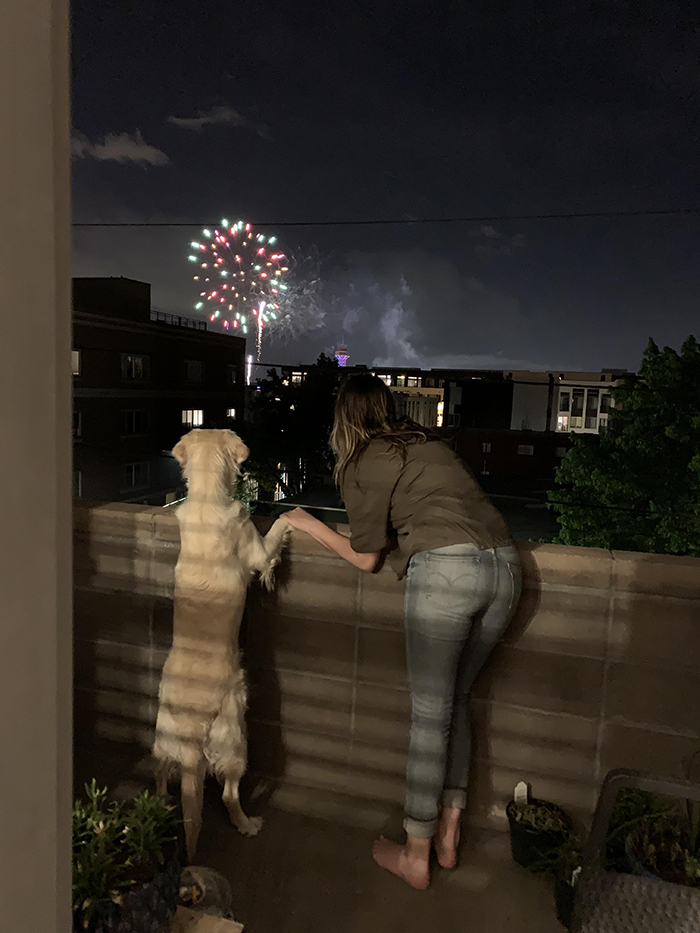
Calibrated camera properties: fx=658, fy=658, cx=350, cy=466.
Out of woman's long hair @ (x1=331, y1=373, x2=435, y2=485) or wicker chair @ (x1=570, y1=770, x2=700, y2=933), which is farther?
woman's long hair @ (x1=331, y1=373, x2=435, y2=485)

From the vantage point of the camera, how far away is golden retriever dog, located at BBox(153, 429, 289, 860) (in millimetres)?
1931

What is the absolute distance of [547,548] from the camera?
2.00 metres

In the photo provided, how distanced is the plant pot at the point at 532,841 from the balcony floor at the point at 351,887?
46 mm

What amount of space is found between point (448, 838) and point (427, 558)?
87 cm

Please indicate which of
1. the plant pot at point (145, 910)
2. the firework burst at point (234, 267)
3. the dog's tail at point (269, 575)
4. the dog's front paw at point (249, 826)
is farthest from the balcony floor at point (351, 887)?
the firework burst at point (234, 267)

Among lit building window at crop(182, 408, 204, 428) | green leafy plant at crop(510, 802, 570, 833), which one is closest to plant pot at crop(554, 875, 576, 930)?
green leafy plant at crop(510, 802, 570, 833)

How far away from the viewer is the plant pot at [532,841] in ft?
6.19

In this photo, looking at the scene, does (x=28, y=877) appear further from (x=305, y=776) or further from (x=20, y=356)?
(x=305, y=776)

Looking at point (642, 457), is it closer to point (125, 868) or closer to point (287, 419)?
point (287, 419)

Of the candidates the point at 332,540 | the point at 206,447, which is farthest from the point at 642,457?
the point at 206,447

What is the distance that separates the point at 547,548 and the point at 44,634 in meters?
1.58

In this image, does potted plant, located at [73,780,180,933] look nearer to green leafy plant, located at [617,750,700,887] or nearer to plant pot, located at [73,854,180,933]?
plant pot, located at [73,854,180,933]

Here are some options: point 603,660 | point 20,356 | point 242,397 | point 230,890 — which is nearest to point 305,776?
point 230,890

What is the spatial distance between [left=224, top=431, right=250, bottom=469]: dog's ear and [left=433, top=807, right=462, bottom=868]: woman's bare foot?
1.21 metres
